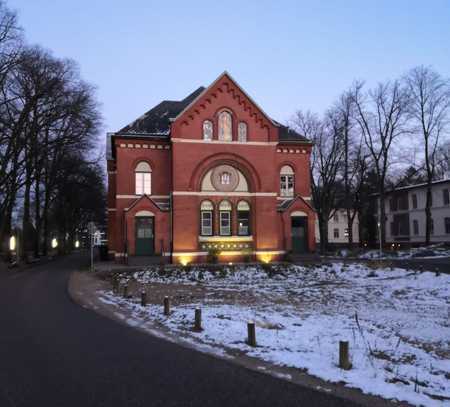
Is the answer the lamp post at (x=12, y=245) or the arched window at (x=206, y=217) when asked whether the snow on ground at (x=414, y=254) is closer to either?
the arched window at (x=206, y=217)

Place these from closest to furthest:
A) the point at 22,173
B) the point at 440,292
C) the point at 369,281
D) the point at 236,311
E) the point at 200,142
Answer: the point at 236,311 < the point at 440,292 < the point at 369,281 < the point at 200,142 < the point at 22,173

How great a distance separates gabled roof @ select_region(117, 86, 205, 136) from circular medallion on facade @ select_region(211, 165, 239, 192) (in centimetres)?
479

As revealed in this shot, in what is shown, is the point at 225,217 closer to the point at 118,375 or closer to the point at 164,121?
the point at 164,121

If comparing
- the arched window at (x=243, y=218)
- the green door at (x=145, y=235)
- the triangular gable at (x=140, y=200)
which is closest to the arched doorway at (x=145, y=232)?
the green door at (x=145, y=235)

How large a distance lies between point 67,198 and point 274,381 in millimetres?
49850

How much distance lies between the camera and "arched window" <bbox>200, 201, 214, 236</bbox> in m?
34.9

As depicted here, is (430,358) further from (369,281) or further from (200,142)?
(200,142)

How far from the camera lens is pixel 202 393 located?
6.49m

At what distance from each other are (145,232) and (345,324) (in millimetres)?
23664

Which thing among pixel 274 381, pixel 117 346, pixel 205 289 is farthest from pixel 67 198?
pixel 274 381

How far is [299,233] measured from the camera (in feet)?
123

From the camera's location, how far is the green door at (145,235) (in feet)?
111

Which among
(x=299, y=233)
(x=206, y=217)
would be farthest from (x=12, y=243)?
(x=299, y=233)

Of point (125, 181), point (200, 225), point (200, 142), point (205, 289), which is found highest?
point (200, 142)
